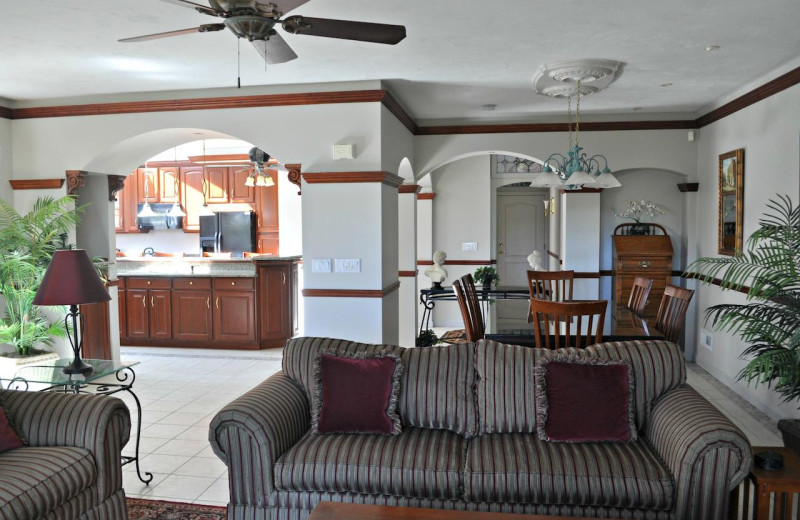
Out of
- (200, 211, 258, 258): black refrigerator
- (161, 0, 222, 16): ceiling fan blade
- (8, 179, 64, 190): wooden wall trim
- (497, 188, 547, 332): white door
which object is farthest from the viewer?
(497, 188, 547, 332): white door

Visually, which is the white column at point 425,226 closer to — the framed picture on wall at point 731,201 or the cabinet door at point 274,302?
the cabinet door at point 274,302

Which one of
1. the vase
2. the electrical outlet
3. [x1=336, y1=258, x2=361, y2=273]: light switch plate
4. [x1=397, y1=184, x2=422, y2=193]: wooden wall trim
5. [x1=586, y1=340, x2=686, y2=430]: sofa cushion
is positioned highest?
[x1=397, y1=184, x2=422, y2=193]: wooden wall trim

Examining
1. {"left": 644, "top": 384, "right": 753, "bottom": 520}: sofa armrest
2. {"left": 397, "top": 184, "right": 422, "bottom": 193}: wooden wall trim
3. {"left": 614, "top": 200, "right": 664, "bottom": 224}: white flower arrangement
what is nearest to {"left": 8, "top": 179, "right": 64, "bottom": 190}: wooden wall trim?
{"left": 397, "top": 184, "right": 422, "bottom": 193}: wooden wall trim

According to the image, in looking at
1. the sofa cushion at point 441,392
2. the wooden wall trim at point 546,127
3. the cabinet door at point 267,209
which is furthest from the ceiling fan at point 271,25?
the cabinet door at point 267,209

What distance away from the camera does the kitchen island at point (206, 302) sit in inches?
281

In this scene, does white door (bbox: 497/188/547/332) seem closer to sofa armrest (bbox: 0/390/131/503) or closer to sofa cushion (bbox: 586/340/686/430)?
sofa cushion (bbox: 586/340/686/430)

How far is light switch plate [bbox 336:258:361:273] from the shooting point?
503 centimetres

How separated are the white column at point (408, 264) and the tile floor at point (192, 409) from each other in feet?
4.84

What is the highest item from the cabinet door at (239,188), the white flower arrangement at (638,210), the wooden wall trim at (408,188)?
the cabinet door at (239,188)

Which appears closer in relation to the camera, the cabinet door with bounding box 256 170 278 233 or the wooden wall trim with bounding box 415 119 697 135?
the wooden wall trim with bounding box 415 119 697 135

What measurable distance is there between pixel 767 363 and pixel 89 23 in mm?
3811

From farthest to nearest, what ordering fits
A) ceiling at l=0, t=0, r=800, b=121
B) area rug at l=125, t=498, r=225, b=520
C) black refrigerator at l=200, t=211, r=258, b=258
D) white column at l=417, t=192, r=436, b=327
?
black refrigerator at l=200, t=211, r=258, b=258 → white column at l=417, t=192, r=436, b=327 → ceiling at l=0, t=0, r=800, b=121 → area rug at l=125, t=498, r=225, b=520

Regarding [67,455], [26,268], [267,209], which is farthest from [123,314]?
[67,455]

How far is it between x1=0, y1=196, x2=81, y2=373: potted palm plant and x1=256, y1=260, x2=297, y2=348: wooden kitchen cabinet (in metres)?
2.18
